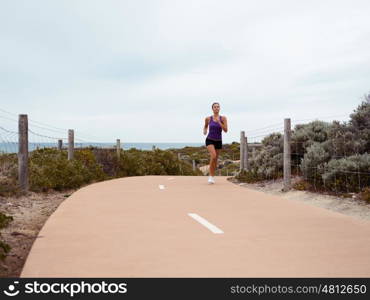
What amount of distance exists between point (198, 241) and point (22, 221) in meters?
4.19

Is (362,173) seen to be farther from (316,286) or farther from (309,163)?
(316,286)

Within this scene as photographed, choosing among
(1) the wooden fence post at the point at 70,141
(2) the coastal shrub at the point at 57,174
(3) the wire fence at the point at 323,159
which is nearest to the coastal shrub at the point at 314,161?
(3) the wire fence at the point at 323,159

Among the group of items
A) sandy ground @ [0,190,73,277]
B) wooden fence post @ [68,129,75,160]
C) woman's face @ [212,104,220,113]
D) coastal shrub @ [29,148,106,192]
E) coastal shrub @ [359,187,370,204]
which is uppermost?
woman's face @ [212,104,220,113]

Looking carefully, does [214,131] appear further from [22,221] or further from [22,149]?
[22,221]

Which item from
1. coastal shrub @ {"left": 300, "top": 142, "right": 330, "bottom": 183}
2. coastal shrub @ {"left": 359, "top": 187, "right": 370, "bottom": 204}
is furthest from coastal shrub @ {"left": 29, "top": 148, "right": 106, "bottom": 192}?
coastal shrub @ {"left": 359, "top": 187, "right": 370, "bottom": 204}

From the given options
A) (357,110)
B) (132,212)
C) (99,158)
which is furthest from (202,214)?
(99,158)

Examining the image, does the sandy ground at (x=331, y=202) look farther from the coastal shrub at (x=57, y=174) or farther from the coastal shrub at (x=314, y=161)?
the coastal shrub at (x=57, y=174)

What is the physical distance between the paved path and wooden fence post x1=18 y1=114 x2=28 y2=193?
2.28 m

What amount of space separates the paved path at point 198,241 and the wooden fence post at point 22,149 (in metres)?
2.28

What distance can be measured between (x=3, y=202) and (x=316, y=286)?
27.4ft

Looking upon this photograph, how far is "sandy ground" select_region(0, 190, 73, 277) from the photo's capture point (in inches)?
229

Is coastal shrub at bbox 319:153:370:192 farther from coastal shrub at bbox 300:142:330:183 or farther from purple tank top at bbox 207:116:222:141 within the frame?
purple tank top at bbox 207:116:222:141

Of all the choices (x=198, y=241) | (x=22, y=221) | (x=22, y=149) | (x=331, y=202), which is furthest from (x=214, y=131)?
(x=198, y=241)

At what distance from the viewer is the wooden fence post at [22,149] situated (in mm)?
12344
